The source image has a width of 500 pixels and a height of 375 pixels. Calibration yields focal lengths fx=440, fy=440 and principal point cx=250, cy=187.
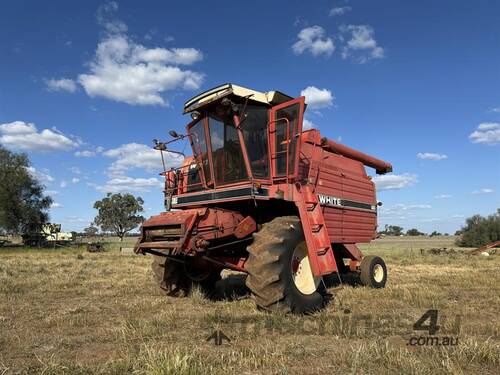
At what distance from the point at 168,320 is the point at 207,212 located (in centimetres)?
208

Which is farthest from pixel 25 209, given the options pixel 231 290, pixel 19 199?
pixel 231 290

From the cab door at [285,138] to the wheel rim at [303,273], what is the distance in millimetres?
1328

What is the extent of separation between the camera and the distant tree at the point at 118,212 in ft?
287

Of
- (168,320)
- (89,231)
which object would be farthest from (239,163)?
(89,231)

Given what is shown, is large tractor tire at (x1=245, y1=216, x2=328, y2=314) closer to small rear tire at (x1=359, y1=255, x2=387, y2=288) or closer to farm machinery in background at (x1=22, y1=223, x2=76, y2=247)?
small rear tire at (x1=359, y1=255, x2=387, y2=288)

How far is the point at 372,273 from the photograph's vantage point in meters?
10.6

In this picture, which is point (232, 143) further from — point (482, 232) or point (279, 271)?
point (482, 232)

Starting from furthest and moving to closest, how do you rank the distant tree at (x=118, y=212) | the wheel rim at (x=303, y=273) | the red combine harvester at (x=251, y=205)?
the distant tree at (x=118, y=212) < the wheel rim at (x=303, y=273) < the red combine harvester at (x=251, y=205)

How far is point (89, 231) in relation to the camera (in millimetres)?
102125

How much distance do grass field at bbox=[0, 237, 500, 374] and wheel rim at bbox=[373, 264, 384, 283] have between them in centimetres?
111

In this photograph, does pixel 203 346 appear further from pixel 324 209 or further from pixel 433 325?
pixel 324 209

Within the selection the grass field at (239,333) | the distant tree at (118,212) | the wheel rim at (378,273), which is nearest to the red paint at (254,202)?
the grass field at (239,333)

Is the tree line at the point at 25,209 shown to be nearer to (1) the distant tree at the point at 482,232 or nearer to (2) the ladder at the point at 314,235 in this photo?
(1) the distant tree at the point at 482,232

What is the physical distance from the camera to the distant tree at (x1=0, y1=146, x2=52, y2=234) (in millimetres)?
44719
